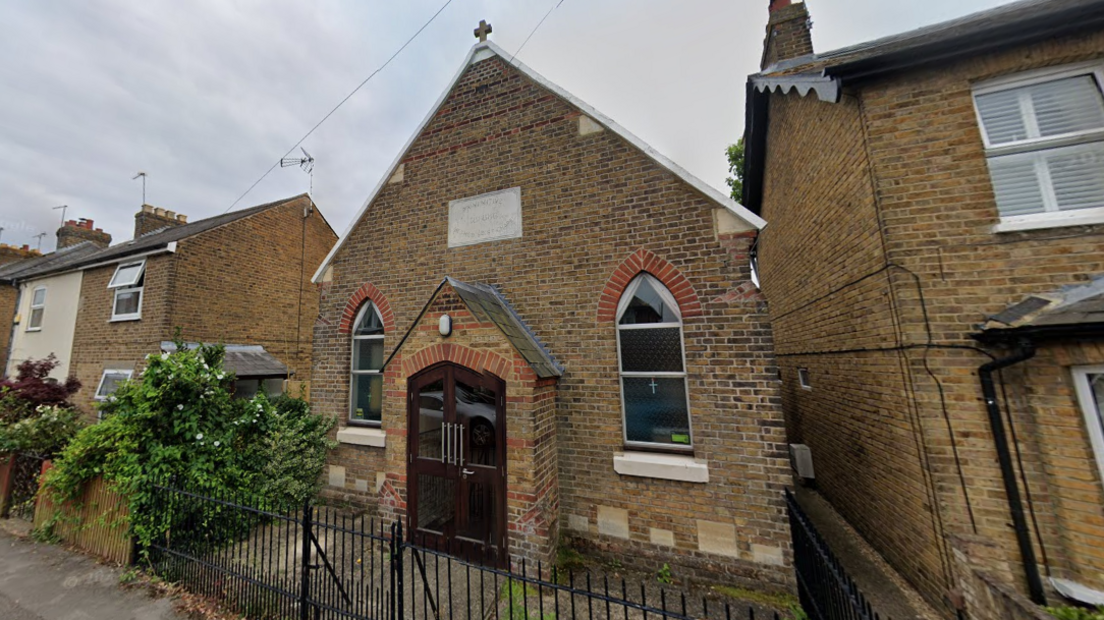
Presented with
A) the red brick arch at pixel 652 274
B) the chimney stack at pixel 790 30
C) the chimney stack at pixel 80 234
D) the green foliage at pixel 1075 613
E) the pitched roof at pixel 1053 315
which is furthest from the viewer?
the chimney stack at pixel 80 234

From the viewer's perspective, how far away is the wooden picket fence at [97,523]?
18.6ft

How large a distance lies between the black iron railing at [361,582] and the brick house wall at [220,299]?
6.38 metres

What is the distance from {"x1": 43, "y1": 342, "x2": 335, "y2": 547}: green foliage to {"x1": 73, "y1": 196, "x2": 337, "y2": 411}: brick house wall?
4984mm

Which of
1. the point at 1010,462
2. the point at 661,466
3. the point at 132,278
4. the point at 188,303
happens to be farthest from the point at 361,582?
the point at 132,278

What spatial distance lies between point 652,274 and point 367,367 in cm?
589

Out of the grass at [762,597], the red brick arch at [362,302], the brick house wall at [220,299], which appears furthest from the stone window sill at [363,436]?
the grass at [762,597]

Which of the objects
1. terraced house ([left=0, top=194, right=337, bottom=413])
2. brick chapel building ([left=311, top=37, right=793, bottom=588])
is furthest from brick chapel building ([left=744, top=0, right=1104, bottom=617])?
terraced house ([left=0, top=194, right=337, bottom=413])

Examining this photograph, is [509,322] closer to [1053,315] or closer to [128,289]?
[1053,315]

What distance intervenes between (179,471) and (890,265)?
402 inches

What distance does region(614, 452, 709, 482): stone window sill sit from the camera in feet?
16.6

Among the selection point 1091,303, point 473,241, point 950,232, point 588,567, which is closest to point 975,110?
point 950,232

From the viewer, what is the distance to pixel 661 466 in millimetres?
5203

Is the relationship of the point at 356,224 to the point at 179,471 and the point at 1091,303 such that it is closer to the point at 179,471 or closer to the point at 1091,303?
the point at 179,471

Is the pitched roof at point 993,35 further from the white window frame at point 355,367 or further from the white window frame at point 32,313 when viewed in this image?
the white window frame at point 32,313
